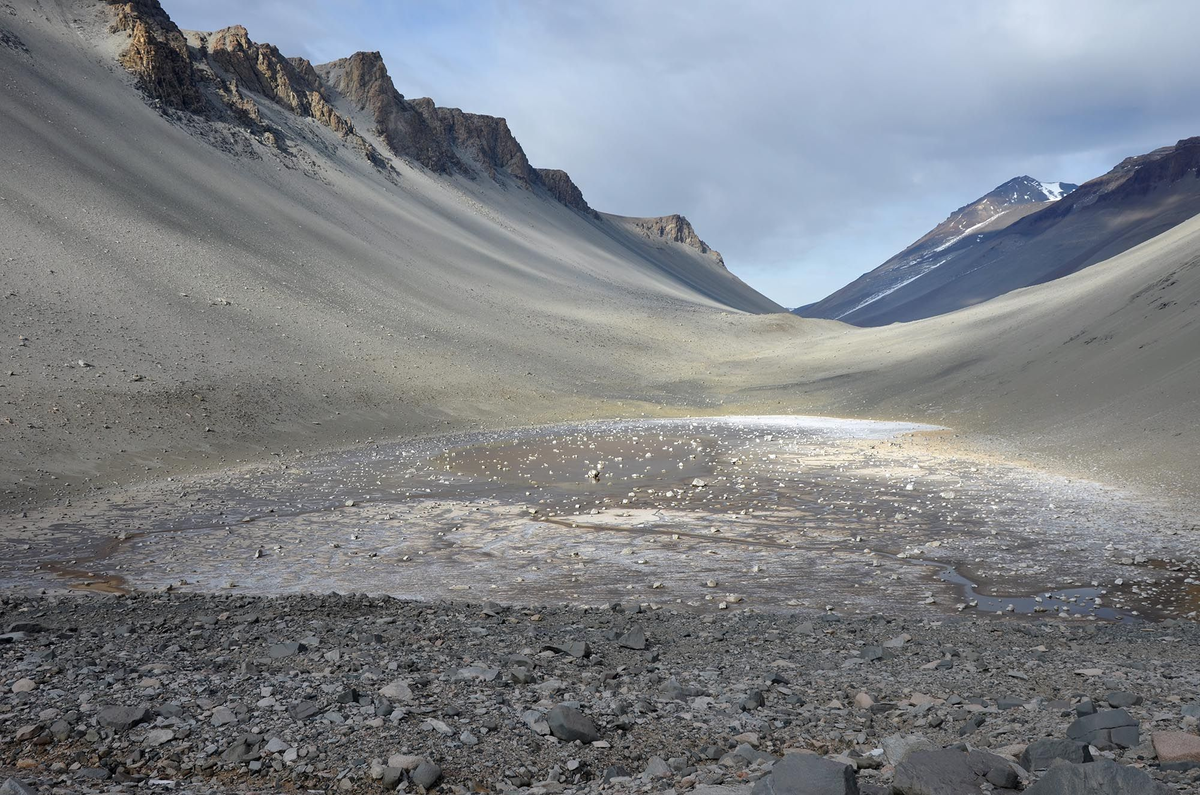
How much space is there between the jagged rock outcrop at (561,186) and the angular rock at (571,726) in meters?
159

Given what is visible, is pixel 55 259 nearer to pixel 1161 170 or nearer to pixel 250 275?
pixel 250 275

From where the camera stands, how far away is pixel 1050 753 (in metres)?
4.52

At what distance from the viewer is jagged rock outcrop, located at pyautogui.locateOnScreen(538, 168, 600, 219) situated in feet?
530

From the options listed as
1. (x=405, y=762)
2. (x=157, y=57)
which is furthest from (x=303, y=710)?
(x=157, y=57)

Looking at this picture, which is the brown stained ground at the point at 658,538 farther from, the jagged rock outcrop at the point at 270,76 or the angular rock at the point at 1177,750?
the jagged rock outcrop at the point at 270,76

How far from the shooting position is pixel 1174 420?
21.0m

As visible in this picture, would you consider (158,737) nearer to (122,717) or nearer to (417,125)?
(122,717)

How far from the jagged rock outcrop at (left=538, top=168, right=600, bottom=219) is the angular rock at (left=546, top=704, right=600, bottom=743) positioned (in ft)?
521

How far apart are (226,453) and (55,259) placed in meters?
16.6

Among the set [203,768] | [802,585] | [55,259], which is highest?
[802,585]

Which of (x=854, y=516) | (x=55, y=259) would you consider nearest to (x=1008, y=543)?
(x=854, y=516)

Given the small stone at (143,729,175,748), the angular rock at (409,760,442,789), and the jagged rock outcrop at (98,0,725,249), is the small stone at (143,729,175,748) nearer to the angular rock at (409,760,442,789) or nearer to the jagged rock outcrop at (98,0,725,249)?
the angular rock at (409,760,442,789)

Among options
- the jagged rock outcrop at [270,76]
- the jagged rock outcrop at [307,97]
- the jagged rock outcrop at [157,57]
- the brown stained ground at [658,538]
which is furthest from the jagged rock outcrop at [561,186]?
the brown stained ground at [658,538]

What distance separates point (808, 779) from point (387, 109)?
5067 inches
